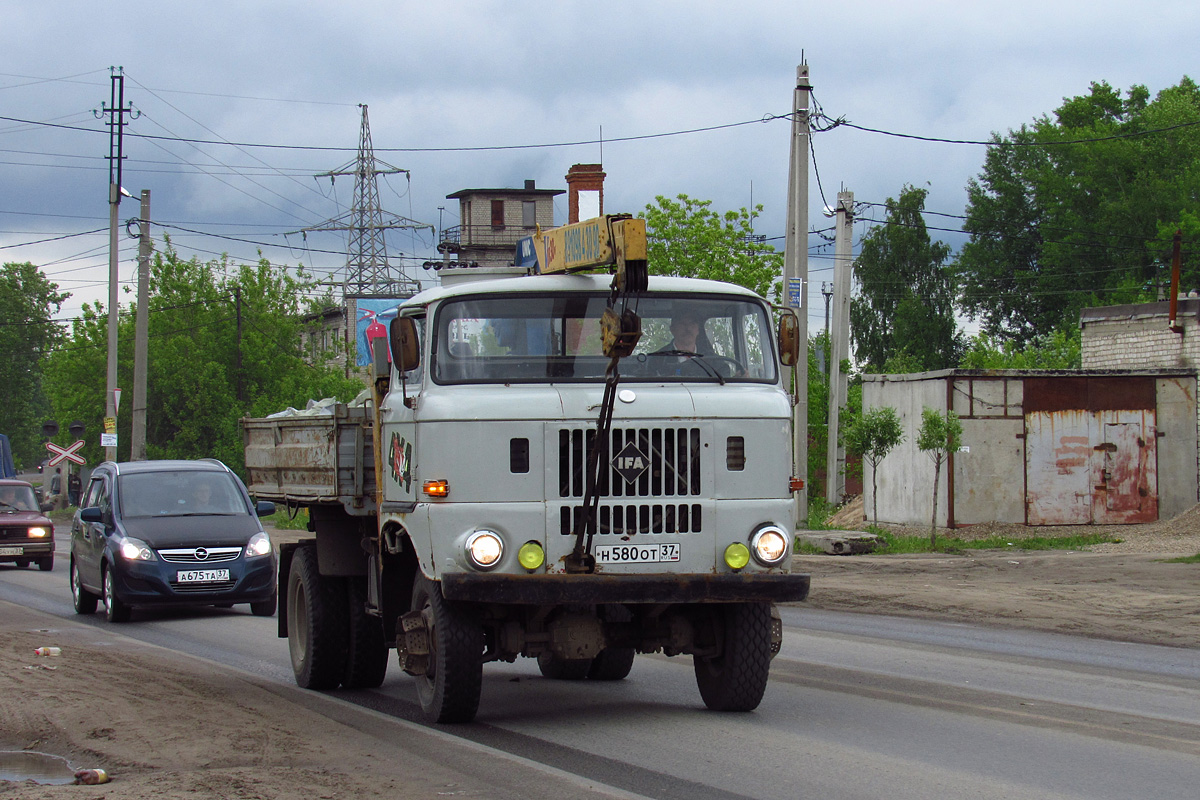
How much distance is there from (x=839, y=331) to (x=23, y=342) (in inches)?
3556

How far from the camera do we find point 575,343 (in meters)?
8.16

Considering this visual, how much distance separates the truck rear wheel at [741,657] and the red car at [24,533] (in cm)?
1967

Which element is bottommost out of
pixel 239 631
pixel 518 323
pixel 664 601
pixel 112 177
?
pixel 239 631

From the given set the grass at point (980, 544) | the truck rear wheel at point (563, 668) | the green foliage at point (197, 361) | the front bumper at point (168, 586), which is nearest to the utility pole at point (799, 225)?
the grass at point (980, 544)

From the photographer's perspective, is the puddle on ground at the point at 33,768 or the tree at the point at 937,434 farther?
the tree at the point at 937,434

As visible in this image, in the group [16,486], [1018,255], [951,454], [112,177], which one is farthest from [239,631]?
[1018,255]

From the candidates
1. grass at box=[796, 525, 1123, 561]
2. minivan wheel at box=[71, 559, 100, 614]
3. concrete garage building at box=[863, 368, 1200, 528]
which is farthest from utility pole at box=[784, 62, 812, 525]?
minivan wheel at box=[71, 559, 100, 614]

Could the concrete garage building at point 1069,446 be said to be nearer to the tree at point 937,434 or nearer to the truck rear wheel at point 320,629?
the tree at point 937,434

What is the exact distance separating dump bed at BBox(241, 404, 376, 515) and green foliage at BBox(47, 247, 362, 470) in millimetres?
45502

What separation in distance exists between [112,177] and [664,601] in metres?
41.1

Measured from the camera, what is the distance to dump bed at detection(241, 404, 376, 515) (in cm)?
937

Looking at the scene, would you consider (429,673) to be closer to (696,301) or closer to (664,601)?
(664,601)

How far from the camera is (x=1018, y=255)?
75.8 meters

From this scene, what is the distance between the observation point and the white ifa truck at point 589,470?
763 cm
